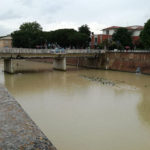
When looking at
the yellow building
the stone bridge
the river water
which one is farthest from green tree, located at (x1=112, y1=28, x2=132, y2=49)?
the yellow building

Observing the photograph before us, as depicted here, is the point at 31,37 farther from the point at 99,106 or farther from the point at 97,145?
the point at 97,145

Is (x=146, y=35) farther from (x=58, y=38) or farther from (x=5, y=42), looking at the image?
(x=5, y=42)

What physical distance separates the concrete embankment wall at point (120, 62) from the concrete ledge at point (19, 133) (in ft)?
87.8

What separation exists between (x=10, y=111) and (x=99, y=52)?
32.7 metres

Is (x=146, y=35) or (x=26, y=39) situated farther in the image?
(x=26, y=39)

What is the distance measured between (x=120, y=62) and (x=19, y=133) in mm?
31902

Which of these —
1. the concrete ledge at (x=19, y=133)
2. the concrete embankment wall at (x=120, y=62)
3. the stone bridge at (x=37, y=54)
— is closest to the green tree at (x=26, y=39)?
the concrete embankment wall at (x=120, y=62)

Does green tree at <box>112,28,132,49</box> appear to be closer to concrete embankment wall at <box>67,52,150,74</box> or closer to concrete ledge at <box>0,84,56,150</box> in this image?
concrete embankment wall at <box>67,52,150,74</box>

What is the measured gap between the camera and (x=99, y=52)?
38906 millimetres

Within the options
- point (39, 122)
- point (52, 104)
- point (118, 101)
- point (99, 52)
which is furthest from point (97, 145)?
point (99, 52)

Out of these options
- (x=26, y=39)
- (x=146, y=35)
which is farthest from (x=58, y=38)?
(x=146, y=35)

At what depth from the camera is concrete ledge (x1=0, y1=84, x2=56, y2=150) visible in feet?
16.9

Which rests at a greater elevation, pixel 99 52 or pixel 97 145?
pixel 99 52

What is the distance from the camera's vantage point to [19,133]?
5891mm
